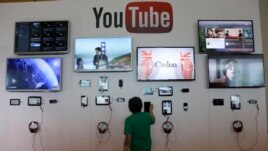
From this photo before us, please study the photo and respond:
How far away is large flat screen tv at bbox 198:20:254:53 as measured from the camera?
4293 mm

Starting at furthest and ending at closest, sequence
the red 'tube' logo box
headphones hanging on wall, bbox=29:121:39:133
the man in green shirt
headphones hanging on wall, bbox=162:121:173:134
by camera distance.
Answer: the red 'tube' logo box
headphones hanging on wall, bbox=29:121:39:133
headphones hanging on wall, bbox=162:121:173:134
the man in green shirt

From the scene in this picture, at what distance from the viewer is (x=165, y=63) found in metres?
4.29

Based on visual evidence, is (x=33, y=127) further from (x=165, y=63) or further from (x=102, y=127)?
(x=165, y=63)

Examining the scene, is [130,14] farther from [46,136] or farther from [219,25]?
[46,136]

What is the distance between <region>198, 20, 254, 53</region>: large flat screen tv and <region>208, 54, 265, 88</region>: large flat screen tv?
0.13m

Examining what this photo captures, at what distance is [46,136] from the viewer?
4340mm

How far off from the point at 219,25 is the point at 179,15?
68cm

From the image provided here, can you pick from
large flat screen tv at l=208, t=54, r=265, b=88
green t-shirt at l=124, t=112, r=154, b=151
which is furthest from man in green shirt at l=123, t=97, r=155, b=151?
large flat screen tv at l=208, t=54, r=265, b=88

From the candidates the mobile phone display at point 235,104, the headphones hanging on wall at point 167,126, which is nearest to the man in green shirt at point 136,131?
the headphones hanging on wall at point 167,126

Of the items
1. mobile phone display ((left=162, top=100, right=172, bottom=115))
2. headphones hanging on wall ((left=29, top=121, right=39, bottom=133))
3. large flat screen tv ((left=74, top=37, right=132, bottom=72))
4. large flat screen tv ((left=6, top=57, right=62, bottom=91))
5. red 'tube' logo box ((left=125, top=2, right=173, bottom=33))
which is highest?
red 'tube' logo box ((left=125, top=2, right=173, bottom=33))

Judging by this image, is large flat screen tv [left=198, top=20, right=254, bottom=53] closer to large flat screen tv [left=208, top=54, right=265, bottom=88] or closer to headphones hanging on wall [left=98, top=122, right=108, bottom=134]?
large flat screen tv [left=208, top=54, right=265, bottom=88]

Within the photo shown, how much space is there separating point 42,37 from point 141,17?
1.70 meters

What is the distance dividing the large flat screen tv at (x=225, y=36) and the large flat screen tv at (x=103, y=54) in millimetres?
1229

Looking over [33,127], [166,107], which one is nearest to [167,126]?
[166,107]
